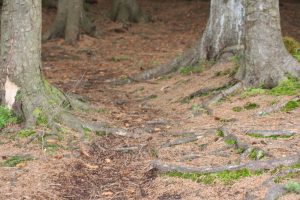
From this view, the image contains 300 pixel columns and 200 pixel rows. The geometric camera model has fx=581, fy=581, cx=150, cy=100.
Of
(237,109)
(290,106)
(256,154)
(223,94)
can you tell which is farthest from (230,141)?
(223,94)

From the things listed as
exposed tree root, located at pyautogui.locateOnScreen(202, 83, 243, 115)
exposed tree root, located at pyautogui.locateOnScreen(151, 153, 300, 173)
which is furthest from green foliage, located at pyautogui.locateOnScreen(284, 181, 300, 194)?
exposed tree root, located at pyautogui.locateOnScreen(202, 83, 243, 115)

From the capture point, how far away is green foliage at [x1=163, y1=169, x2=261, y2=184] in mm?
5652

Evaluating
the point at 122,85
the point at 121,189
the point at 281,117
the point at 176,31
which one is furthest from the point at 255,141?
the point at 176,31

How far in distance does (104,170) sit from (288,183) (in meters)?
2.21

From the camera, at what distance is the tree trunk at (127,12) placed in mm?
21391

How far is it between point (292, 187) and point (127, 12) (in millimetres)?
16956

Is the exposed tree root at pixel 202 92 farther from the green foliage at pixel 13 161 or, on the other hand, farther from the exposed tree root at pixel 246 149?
the green foliage at pixel 13 161

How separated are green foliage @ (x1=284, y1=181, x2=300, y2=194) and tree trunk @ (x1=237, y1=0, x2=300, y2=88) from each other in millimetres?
3486

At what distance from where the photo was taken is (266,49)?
8.55 meters

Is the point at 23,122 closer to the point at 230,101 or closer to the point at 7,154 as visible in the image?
the point at 7,154

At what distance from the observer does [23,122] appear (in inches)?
287

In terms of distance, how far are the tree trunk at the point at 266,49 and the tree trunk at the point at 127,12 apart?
1288cm

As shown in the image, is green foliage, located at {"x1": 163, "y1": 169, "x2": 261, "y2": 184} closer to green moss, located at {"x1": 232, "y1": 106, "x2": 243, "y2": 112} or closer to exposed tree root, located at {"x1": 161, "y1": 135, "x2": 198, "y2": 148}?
exposed tree root, located at {"x1": 161, "y1": 135, "x2": 198, "y2": 148}

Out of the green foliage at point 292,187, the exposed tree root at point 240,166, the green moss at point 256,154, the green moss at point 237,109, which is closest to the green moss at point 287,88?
the green moss at point 237,109
